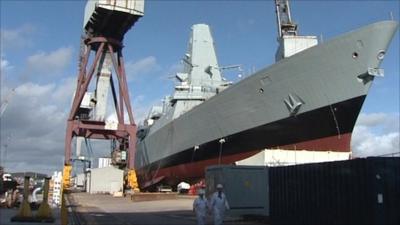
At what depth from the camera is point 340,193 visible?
11406 millimetres

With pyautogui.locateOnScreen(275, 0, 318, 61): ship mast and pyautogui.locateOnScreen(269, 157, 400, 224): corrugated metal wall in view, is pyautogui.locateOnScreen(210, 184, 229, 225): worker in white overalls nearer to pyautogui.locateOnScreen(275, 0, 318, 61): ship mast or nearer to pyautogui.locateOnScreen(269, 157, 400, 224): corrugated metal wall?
pyautogui.locateOnScreen(269, 157, 400, 224): corrugated metal wall

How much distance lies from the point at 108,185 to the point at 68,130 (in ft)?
29.7

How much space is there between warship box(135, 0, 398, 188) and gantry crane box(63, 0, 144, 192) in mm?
4569

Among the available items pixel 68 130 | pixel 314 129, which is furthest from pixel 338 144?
pixel 68 130

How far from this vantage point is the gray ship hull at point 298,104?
2486cm

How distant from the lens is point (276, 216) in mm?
14062

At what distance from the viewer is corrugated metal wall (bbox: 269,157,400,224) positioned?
412 inches

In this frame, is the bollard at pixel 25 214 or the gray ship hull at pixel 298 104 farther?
the gray ship hull at pixel 298 104

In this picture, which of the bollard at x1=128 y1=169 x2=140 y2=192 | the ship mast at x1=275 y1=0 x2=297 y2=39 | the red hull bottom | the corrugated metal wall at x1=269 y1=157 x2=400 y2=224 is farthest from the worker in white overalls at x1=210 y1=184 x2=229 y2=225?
the bollard at x1=128 y1=169 x2=140 y2=192

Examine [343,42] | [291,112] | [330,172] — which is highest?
[343,42]

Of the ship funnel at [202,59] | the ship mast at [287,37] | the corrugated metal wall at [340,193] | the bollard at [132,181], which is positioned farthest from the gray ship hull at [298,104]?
the corrugated metal wall at [340,193]

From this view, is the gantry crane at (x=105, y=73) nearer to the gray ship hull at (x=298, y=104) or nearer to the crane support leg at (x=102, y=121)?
the crane support leg at (x=102, y=121)

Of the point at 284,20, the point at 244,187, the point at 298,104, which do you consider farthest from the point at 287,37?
the point at 244,187

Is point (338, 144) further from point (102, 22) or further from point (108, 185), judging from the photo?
point (108, 185)
